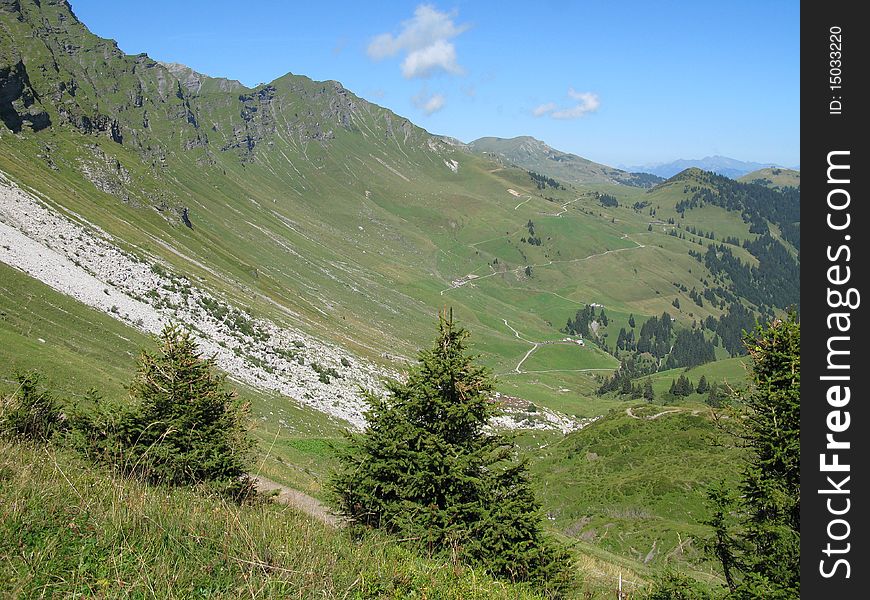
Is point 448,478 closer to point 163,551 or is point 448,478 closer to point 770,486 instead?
point 163,551

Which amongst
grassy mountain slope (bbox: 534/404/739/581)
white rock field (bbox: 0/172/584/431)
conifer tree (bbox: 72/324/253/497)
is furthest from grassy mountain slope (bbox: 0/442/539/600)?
white rock field (bbox: 0/172/584/431)

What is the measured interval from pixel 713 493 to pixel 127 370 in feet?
129

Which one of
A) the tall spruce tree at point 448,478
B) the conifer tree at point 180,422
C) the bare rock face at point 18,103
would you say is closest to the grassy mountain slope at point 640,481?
the tall spruce tree at point 448,478

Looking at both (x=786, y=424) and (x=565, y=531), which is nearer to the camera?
(x=786, y=424)

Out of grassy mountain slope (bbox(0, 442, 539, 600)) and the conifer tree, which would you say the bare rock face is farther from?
grassy mountain slope (bbox(0, 442, 539, 600))

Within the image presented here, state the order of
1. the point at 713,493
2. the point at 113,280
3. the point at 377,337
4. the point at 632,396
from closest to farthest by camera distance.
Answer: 1. the point at 713,493
2. the point at 113,280
3. the point at 377,337
4. the point at 632,396

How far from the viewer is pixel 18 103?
101 metres

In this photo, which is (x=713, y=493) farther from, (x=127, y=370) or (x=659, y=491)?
(x=127, y=370)

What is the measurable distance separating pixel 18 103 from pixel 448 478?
122110mm

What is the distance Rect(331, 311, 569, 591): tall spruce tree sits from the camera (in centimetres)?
1330

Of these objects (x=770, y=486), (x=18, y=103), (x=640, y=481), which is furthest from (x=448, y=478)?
(x=18, y=103)

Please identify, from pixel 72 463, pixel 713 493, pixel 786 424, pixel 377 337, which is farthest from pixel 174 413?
pixel 377 337

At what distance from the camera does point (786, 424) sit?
15336mm

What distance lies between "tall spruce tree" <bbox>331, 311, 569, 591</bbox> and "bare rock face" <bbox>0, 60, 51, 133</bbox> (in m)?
112
